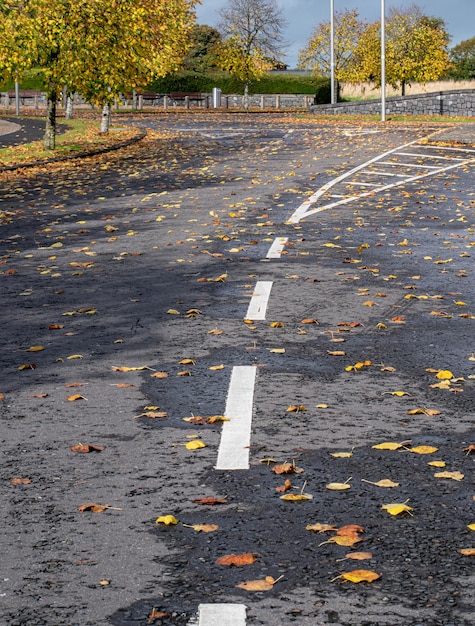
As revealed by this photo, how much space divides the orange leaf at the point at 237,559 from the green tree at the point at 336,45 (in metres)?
85.5

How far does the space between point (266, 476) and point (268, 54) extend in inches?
3203

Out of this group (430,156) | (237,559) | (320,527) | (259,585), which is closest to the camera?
(259,585)

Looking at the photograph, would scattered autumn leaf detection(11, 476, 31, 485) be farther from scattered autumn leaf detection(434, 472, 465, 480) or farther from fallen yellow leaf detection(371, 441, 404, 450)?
scattered autumn leaf detection(434, 472, 465, 480)

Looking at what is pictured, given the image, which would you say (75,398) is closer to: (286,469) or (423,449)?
(286,469)

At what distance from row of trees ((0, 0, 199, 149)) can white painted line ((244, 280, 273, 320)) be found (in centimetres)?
1884

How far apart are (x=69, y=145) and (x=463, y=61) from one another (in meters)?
79.5

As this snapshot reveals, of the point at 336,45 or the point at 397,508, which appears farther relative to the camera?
the point at 336,45

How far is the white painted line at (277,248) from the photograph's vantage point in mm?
12370

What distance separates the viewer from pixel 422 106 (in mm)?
56875

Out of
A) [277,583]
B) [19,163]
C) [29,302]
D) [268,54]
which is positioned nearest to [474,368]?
[277,583]

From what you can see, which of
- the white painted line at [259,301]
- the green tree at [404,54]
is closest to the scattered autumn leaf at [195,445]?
the white painted line at [259,301]

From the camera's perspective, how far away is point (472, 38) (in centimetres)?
11800

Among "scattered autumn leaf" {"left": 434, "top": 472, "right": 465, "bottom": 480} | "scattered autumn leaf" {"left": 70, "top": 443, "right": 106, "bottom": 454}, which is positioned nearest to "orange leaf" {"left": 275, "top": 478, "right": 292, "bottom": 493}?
"scattered autumn leaf" {"left": 434, "top": 472, "right": 465, "bottom": 480}

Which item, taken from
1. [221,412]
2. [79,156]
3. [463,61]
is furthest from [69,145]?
[463,61]
